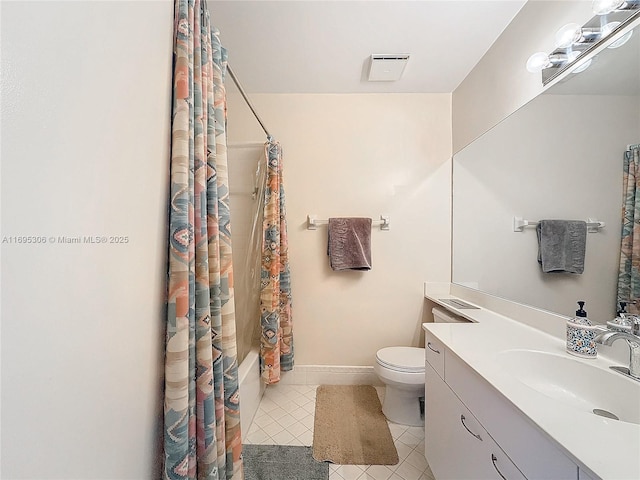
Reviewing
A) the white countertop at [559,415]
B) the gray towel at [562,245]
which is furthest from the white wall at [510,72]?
the white countertop at [559,415]

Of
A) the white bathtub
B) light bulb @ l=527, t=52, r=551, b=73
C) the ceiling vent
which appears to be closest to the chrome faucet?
light bulb @ l=527, t=52, r=551, b=73

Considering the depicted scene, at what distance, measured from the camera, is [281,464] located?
4.62ft

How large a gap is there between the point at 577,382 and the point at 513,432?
16.4 inches

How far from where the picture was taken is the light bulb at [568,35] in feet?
3.51

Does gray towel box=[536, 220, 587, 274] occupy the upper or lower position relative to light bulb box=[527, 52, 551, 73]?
lower

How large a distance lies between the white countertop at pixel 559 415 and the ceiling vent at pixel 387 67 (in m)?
1.71

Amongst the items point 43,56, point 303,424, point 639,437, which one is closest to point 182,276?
point 43,56

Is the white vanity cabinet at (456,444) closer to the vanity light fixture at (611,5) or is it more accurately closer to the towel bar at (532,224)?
the towel bar at (532,224)

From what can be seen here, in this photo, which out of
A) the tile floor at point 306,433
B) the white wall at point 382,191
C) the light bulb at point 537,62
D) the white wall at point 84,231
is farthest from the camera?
the white wall at point 382,191

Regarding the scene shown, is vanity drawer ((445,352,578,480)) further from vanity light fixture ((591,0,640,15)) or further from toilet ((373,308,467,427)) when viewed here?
vanity light fixture ((591,0,640,15))

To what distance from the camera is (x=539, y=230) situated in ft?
4.37

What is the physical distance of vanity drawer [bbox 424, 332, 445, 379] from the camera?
117 centimetres

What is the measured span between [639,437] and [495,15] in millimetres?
1904

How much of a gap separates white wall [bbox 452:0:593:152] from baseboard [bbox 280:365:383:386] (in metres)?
1.95
